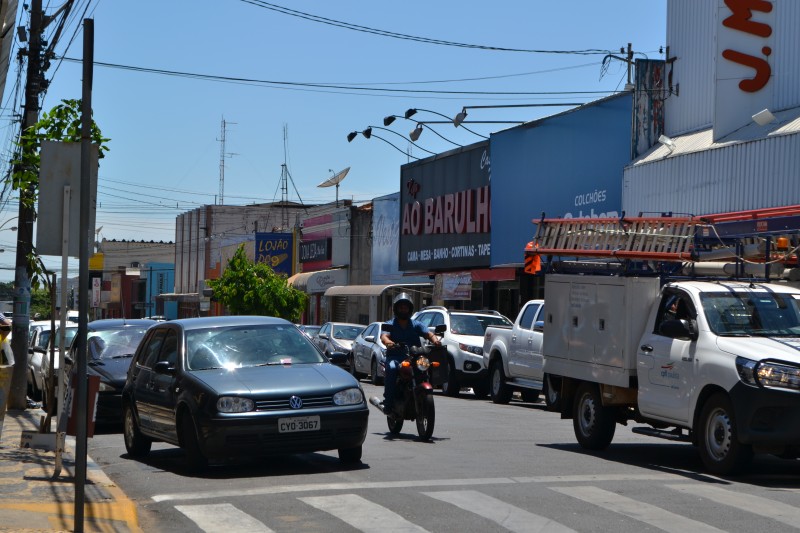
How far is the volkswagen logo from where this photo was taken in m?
11.2

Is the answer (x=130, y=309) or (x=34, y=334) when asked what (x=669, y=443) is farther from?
A: (x=130, y=309)

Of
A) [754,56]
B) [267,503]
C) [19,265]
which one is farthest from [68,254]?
[754,56]

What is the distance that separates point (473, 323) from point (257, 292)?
101ft

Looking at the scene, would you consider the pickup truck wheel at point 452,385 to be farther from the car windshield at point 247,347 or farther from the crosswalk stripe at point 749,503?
the crosswalk stripe at point 749,503

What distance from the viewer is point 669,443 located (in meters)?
14.9

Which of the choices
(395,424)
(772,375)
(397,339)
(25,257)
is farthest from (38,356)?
(772,375)

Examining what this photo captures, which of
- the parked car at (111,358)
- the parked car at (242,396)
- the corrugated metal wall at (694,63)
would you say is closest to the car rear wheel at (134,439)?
the parked car at (242,396)

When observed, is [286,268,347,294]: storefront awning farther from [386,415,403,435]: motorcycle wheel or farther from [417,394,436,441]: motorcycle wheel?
[417,394,436,441]: motorcycle wheel

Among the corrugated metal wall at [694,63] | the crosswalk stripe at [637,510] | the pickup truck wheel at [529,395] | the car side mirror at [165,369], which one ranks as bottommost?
the pickup truck wheel at [529,395]

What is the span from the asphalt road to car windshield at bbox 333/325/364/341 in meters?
20.2

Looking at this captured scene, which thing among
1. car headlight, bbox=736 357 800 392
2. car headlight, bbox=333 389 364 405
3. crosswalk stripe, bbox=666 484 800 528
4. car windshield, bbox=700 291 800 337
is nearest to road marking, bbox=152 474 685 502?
crosswalk stripe, bbox=666 484 800 528

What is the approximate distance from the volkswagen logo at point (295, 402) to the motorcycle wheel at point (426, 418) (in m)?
3.40

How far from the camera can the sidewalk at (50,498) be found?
28.2ft

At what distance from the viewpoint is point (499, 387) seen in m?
23.6
